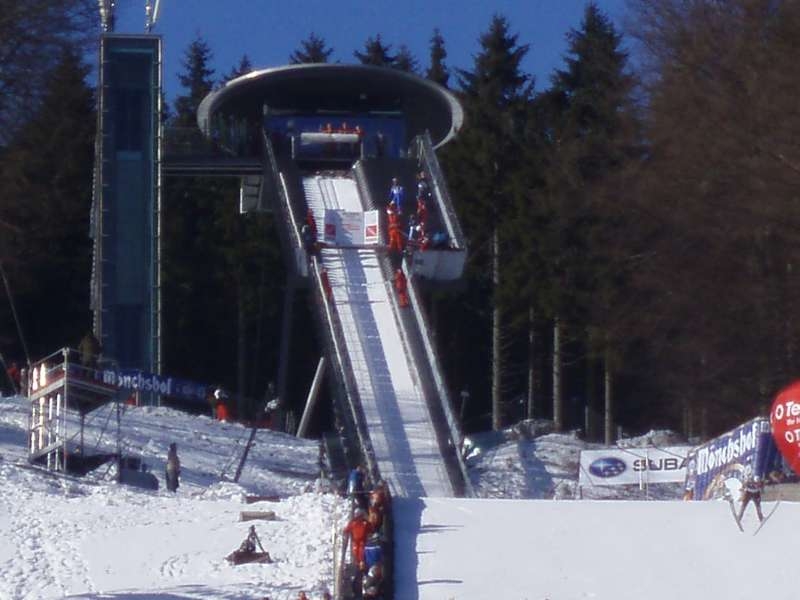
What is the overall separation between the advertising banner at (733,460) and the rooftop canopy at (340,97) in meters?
21.5

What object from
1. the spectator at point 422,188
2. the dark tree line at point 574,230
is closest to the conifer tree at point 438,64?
the dark tree line at point 574,230

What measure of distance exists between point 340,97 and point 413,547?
26421 millimetres

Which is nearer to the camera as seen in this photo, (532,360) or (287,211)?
(287,211)

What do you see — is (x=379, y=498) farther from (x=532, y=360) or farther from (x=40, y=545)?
(x=532, y=360)

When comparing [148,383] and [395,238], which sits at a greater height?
[395,238]

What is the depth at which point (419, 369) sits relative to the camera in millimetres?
30594

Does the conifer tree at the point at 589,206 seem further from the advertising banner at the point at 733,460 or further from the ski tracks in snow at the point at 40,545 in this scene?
the ski tracks in snow at the point at 40,545

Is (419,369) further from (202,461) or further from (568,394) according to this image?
(568,394)

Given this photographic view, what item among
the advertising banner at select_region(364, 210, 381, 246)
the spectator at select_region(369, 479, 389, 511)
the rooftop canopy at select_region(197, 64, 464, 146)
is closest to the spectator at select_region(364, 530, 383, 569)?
the spectator at select_region(369, 479, 389, 511)

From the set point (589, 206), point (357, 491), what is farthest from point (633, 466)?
point (589, 206)

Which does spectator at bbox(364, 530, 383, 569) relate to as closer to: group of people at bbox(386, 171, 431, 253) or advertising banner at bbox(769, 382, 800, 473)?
advertising banner at bbox(769, 382, 800, 473)

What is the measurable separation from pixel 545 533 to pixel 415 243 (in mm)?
15211

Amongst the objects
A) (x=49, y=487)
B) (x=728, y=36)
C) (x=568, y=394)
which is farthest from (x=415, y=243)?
(x=568, y=394)

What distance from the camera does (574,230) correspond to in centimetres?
4506
